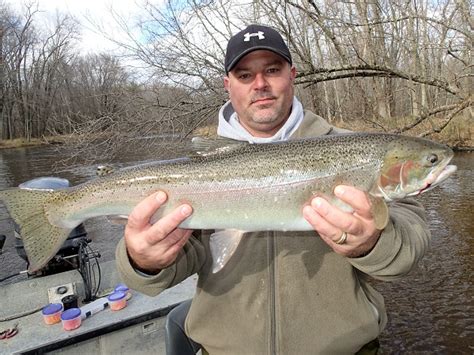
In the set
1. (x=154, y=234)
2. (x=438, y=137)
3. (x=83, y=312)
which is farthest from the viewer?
(x=438, y=137)

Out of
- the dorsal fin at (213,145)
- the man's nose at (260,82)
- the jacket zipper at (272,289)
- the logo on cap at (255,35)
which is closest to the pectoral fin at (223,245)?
the jacket zipper at (272,289)

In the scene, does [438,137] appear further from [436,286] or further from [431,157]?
[431,157]

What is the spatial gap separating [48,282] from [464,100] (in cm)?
903

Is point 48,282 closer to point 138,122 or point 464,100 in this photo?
point 138,122

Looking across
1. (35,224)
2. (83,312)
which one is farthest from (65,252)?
(35,224)

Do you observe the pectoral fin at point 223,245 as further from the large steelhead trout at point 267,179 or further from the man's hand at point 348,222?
the man's hand at point 348,222

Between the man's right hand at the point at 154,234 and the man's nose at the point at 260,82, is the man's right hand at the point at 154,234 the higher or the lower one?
the lower one

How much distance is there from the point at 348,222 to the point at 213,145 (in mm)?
991

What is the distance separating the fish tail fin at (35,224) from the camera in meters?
2.51

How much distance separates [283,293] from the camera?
7.79 ft

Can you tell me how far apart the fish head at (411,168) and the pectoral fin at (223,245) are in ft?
2.84

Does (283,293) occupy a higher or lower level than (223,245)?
lower

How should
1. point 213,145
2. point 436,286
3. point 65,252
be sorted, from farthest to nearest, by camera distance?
1. point 436,286
2. point 65,252
3. point 213,145

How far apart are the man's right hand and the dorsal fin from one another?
1.36 ft
